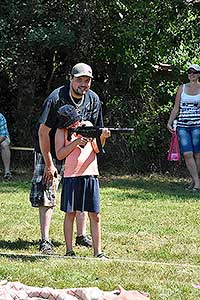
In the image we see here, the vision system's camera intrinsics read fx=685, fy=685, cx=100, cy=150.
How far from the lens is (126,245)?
6180 millimetres

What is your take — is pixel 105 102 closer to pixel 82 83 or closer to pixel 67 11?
pixel 67 11

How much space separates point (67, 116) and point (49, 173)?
2.06ft

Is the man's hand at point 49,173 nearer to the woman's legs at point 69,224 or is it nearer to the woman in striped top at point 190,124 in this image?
the woman's legs at point 69,224

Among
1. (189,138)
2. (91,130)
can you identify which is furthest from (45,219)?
(189,138)

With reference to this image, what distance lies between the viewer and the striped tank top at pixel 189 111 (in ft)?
32.0

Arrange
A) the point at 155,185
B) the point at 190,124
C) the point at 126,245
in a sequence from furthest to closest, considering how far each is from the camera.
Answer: the point at 155,185, the point at 190,124, the point at 126,245

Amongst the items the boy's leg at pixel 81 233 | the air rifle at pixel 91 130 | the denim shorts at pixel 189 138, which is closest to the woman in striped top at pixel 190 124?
the denim shorts at pixel 189 138

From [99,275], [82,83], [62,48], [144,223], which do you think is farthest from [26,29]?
[99,275]

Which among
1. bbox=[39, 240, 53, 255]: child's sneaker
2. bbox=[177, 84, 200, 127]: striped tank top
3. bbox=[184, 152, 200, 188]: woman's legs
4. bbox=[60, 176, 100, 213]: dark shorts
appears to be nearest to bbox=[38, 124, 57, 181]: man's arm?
bbox=[60, 176, 100, 213]: dark shorts

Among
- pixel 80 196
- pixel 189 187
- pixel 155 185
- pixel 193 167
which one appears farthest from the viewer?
pixel 155 185

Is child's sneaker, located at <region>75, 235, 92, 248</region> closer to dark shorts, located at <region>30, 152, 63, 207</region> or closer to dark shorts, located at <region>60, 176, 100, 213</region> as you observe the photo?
dark shorts, located at <region>30, 152, 63, 207</region>

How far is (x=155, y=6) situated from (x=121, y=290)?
827 cm

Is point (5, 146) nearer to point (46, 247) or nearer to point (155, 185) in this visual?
point (155, 185)

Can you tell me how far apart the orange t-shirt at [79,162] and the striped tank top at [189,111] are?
4446 mm
